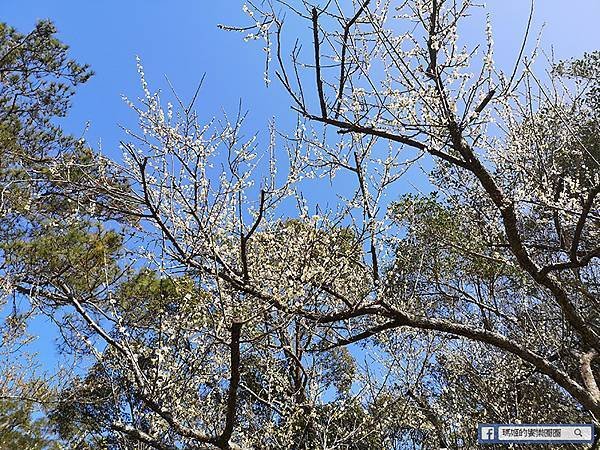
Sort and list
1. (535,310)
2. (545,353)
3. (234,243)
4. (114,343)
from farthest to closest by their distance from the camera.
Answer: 1. (535,310)
2. (545,353)
3. (234,243)
4. (114,343)

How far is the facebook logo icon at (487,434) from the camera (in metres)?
4.35

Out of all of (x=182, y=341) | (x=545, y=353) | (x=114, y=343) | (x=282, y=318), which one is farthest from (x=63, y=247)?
(x=545, y=353)

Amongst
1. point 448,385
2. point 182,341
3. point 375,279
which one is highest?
point 448,385

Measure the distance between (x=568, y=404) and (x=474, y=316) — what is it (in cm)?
135

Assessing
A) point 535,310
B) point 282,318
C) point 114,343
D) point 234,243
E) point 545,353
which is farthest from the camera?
point 535,310

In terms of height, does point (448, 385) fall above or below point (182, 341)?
above

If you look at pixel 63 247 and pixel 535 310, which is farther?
pixel 535 310

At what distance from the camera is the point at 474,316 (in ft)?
20.8

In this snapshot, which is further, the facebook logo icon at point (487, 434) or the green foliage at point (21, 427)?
the green foliage at point (21, 427)

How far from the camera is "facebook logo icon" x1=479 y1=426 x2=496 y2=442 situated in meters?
4.35

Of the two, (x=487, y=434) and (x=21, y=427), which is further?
(x=21, y=427)

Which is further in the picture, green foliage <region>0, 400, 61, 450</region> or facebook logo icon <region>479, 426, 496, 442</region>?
green foliage <region>0, 400, 61, 450</region>

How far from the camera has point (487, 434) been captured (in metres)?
4.45

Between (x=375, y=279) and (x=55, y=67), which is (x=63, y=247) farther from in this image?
(x=375, y=279)
